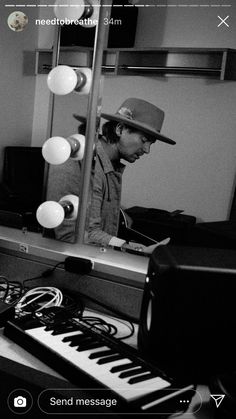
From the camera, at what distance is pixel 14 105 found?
288 centimetres

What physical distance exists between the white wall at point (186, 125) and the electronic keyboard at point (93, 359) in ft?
6.50

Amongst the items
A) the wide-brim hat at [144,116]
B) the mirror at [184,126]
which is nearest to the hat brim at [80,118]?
the wide-brim hat at [144,116]

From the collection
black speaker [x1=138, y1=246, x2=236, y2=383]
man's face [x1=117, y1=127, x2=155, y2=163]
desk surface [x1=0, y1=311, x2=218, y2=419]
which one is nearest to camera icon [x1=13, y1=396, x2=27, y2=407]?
desk surface [x1=0, y1=311, x2=218, y2=419]

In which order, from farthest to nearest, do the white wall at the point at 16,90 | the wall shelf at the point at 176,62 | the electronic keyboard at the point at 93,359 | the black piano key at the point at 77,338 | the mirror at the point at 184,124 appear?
the white wall at the point at 16,90 → the mirror at the point at 184,124 → the wall shelf at the point at 176,62 → the black piano key at the point at 77,338 → the electronic keyboard at the point at 93,359

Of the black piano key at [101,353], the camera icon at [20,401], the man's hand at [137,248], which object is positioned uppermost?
the man's hand at [137,248]

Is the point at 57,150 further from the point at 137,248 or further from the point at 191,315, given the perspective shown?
the point at 191,315

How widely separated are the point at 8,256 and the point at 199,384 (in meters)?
0.44

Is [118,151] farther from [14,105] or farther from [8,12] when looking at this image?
[8,12]

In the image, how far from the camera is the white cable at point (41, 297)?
0.70 metres

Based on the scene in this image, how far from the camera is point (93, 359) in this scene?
540 mm

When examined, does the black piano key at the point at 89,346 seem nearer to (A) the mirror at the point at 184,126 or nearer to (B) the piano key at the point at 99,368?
(B) the piano key at the point at 99,368

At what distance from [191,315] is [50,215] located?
0.38 metres

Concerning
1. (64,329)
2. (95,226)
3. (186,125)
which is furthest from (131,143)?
(186,125)

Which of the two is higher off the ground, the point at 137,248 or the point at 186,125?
the point at 186,125
